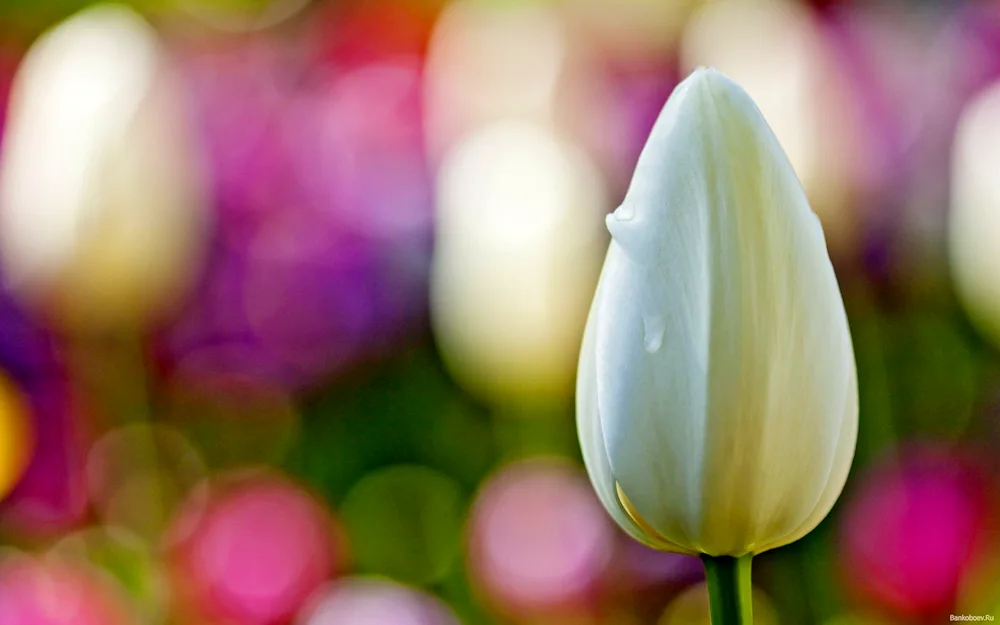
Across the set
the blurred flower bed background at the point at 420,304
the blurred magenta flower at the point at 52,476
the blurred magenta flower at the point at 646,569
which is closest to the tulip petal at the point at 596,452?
the blurred flower bed background at the point at 420,304

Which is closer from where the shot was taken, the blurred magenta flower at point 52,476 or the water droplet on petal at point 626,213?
the water droplet on petal at point 626,213

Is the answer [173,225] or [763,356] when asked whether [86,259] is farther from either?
[763,356]

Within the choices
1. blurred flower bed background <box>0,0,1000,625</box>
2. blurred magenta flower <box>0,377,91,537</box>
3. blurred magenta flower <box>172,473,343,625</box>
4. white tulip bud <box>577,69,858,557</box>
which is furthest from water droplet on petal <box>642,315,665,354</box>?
blurred magenta flower <box>0,377,91,537</box>

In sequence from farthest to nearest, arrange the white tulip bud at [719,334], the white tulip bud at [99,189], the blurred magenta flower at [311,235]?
the blurred magenta flower at [311,235] → the white tulip bud at [99,189] → the white tulip bud at [719,334]

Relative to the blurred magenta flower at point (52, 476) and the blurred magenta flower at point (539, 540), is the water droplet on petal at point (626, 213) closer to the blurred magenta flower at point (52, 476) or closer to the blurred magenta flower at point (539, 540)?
the blurred magenta flower at point (539, 540)

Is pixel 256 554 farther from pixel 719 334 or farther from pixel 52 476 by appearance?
pixel 719 334

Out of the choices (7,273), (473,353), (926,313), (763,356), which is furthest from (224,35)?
(763,356)

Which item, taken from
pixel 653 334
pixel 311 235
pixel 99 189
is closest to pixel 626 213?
pixel 653 334
